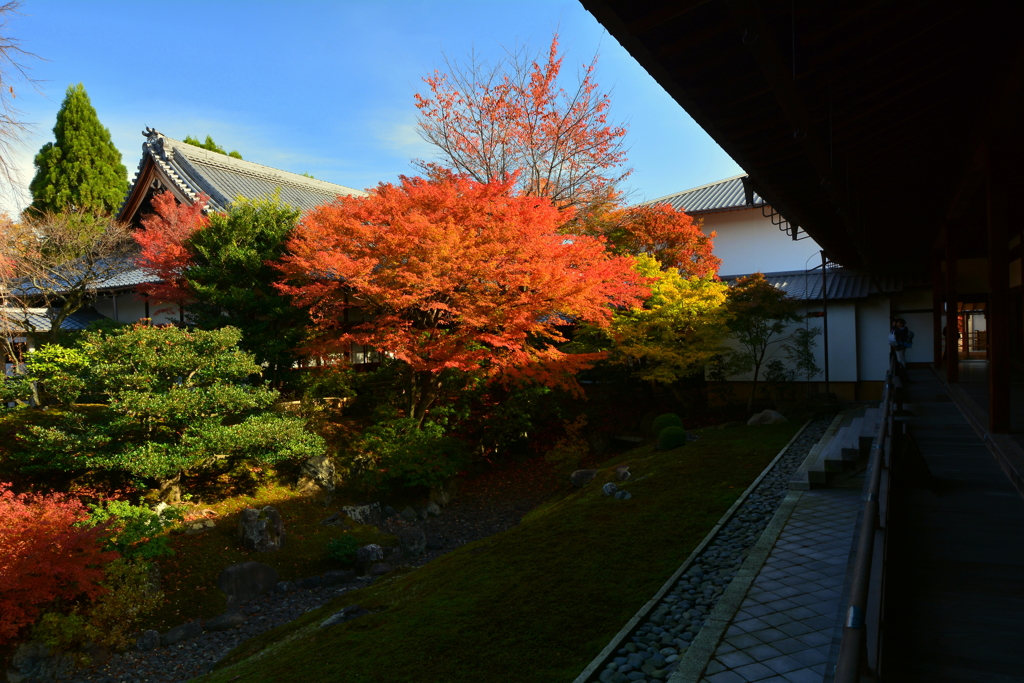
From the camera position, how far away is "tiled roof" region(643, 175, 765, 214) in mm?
24422

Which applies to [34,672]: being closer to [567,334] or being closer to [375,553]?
[375,553]

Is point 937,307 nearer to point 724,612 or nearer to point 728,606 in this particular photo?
point 728,606

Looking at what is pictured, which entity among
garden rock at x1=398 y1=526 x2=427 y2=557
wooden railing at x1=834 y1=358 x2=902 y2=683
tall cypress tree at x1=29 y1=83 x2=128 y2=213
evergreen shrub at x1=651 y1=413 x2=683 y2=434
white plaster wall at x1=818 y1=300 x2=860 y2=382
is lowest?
garden rock at x1=398 y1=526 x2=427 y2=557

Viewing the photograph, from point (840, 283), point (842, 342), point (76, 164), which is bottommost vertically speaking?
point (842, 342)

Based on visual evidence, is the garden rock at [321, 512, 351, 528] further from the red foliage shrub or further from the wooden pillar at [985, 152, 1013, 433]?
the wooden pillar at [985, 152, 1013, 433]

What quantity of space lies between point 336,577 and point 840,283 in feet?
54.7

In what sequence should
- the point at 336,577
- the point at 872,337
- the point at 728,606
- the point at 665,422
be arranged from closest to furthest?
the point at 728,606 < the point at 336,577 < the point at 665,422 < the point at 872,337

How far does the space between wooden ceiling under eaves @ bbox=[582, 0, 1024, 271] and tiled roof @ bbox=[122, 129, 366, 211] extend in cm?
1441

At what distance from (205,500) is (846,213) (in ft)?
35.7

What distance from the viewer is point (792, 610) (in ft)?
16.3

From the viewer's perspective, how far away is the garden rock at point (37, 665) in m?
6.85

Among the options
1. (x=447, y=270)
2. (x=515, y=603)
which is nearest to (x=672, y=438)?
(x=447, y=270)

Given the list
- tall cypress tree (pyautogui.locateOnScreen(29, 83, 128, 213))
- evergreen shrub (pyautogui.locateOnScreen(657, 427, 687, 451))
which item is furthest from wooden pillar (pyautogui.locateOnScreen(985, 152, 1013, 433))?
tall cypress tree (pyautogui.locateOnScreen(29, 83, 128, 213))

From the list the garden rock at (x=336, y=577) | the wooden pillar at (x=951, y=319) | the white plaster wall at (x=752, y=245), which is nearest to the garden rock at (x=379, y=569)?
the garden rock at (x=336, y=577)
